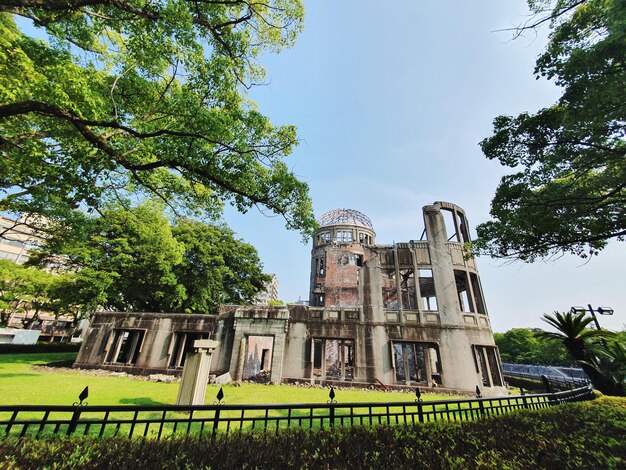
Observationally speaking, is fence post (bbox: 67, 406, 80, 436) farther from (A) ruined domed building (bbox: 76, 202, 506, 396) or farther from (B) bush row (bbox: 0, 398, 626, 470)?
(A) ruined domed building (bbox: 76, 202, 506, 396)

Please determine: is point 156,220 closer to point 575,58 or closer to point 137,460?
point 137,460

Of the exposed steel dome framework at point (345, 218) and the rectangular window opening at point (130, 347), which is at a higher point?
the exposed steel dome framework at point (345, 218)

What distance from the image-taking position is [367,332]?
53.8 feet

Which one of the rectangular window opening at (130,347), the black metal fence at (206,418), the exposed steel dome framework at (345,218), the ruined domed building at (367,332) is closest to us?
the black metal fence at (206,418)

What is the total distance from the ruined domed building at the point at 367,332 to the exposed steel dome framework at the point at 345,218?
16.3 m

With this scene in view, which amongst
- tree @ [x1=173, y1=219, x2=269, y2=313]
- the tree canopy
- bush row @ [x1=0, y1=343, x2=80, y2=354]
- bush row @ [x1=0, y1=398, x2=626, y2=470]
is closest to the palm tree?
bush row @ [x1=0, y1=398, x2=626, y2=470]

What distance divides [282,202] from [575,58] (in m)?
8.52

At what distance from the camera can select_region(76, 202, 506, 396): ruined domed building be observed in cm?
1555

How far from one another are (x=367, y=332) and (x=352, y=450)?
1363 centimetres

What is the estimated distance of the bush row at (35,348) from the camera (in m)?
23.9

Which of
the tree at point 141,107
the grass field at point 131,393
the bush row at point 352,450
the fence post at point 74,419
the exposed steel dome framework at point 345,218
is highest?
the exposed steel dome framework at point 345,218

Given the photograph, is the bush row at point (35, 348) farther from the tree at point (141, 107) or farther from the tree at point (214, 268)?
the tree at point (141, 107)

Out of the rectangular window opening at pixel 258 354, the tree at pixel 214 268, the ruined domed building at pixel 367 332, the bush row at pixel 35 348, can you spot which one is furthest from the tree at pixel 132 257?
the bush row at pixel 35 348

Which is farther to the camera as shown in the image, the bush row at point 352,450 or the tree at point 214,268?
the tree at point 214,268
